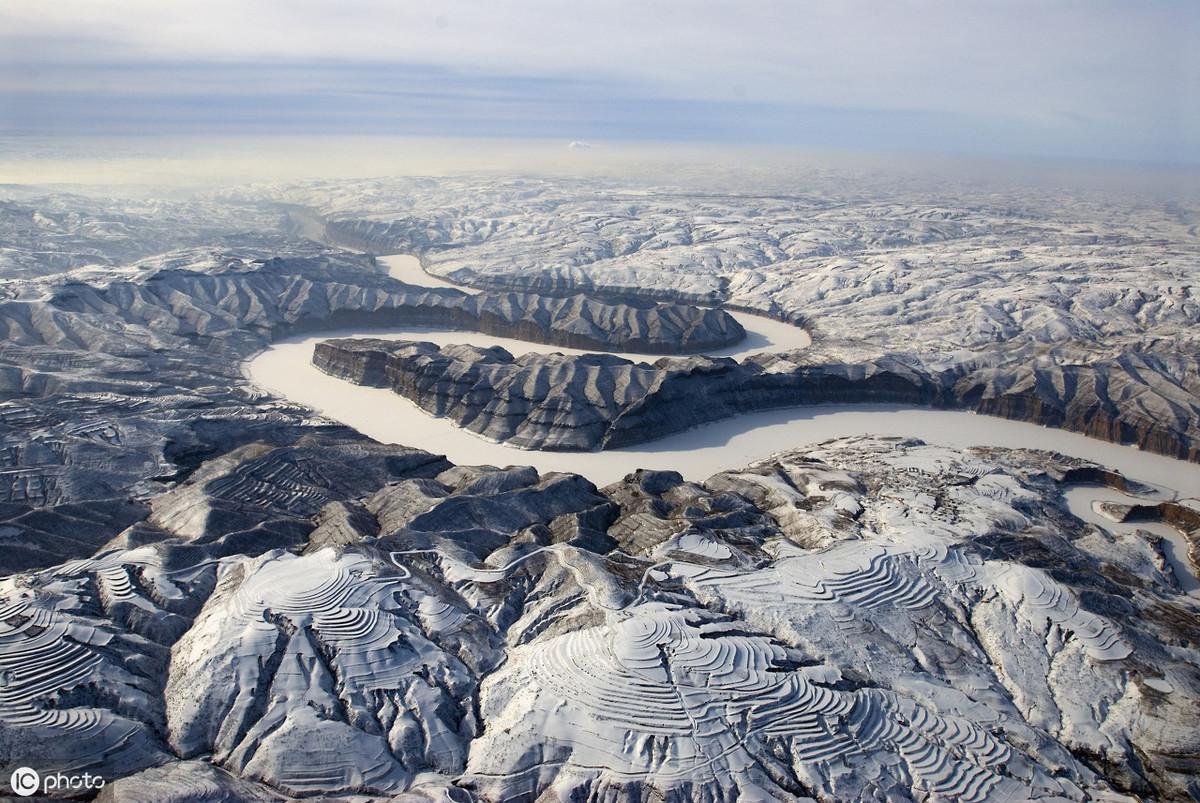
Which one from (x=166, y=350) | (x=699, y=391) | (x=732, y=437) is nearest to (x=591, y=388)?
(x=699, y=391)

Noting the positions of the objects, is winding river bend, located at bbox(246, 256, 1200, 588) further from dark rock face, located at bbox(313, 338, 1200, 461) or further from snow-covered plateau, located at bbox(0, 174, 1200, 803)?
dark rock face, located at bbox(313, 338, 1200, 461)

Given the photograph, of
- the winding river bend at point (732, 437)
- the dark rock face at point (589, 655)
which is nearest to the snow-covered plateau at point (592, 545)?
the dark rock face at point (589, 655)

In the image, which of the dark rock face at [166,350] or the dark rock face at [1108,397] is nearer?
the dark rock face at [166,350]

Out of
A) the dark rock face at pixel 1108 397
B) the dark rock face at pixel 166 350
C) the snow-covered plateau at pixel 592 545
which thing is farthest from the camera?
the dark rock face at pixel 1108 397

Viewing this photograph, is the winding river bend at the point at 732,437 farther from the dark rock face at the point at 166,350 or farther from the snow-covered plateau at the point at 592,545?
the dark rock face at the point at 166,350

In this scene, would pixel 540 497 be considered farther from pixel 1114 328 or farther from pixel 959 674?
pixel 1114 328

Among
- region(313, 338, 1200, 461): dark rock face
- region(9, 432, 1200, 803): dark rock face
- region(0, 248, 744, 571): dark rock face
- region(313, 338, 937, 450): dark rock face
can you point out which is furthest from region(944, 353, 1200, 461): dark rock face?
region(0, 248, 744, 571): dark rock face
